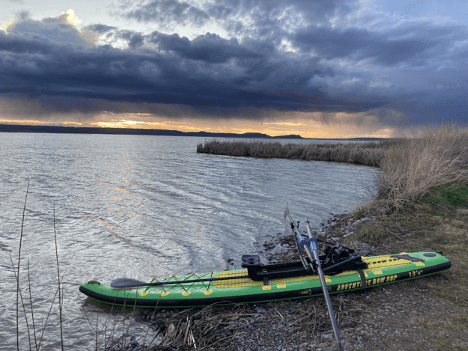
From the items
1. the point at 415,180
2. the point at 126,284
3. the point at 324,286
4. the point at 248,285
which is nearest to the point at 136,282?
the point at 126,284

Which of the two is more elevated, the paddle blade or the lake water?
the paddle blade

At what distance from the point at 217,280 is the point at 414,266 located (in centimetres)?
400

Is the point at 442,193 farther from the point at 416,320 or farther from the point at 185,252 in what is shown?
the point at 185,252

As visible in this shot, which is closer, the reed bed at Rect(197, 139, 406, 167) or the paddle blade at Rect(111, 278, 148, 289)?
the paddle blade at Rect(111, 278, 148, 289)

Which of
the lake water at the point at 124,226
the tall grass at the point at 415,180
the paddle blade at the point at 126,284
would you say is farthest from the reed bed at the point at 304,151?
the paddle blade at the point at 126,284

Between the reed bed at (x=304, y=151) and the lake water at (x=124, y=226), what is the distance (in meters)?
13.6

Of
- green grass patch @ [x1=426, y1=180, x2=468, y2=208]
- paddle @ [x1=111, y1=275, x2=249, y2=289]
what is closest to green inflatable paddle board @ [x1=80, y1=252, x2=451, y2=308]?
paddle @ [x1=111, y1=275, x2=249, y2=289]

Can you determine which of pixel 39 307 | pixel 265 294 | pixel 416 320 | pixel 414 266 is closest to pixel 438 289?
pixel 414 266

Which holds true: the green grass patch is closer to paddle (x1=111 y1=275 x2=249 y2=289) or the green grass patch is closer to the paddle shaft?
the paddle shaft

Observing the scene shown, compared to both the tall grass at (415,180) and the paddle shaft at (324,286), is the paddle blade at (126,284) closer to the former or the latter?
the paddle shaft at (324,286)

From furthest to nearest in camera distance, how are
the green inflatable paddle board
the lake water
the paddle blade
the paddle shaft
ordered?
the lake water < the paddle blade < the green inflatable paddle board < the paddle shaft

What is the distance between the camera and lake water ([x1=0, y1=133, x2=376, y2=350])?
17.9ft

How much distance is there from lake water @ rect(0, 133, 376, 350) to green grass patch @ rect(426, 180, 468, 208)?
3288 millimetres

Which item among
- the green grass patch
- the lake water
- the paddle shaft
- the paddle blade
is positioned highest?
the green grass patch
